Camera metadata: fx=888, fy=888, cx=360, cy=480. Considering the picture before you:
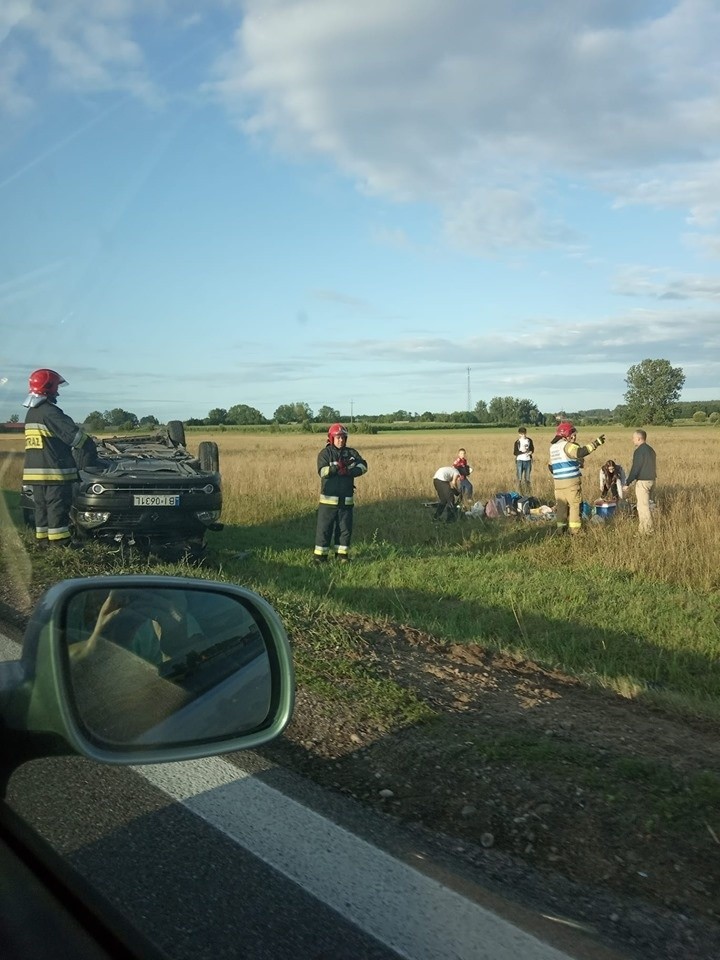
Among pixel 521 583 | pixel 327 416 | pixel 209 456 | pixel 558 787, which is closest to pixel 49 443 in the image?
pixel 209 456

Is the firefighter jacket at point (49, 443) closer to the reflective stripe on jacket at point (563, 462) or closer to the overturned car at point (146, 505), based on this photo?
the overturned car at point (146, 505)

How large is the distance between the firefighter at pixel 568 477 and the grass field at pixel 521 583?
0.45m

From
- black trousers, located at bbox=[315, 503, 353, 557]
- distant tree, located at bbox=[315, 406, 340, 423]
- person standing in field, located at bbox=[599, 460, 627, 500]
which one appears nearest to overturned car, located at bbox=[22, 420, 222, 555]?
black trousers, located at bbox=[315, 503, 353, 557]

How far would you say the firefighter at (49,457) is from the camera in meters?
9.86

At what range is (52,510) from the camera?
9.88m

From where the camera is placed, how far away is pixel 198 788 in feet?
12.4

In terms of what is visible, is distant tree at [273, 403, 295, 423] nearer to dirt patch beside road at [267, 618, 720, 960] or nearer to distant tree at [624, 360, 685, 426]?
distant tree at [624, 360, 685, 426]

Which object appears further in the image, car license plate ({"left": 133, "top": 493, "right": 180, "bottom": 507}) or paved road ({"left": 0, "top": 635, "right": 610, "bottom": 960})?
car license plate ({"left": 133, "top": 493, "right": 180, "bottom": 507})

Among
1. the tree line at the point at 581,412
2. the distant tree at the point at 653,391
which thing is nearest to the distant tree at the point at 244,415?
the tree line at the point at 581,412

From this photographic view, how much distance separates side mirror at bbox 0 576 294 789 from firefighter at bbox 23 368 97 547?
7843 millimetres

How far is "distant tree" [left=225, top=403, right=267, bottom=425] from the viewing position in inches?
2148

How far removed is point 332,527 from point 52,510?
132 inches

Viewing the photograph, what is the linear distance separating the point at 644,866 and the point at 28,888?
2286 millimetres

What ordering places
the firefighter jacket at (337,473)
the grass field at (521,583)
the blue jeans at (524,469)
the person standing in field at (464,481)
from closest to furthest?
1. the grass field at (521,583)
2. the firefighter jacket at (337,473)
3. the person standing in field at (464,481)
4. the blue jeans at (524,469)
